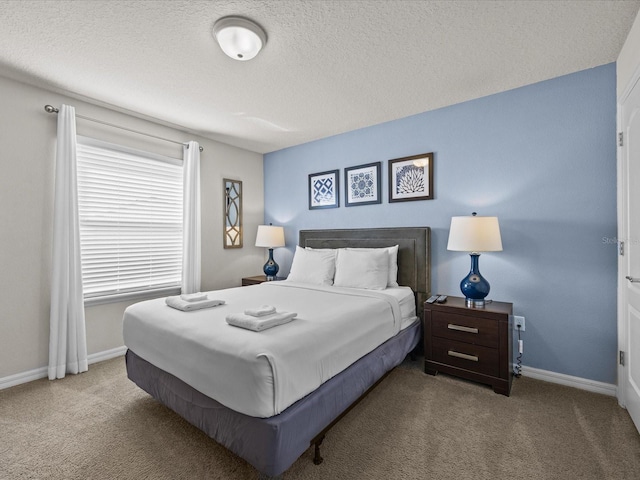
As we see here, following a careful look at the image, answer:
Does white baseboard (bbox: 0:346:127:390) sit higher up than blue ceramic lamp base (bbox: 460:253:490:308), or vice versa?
blue ceramic lamp base (bbox: 460:253:490:308)

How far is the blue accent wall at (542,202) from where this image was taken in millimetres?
2383

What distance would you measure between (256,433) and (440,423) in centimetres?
127

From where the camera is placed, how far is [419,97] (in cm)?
290

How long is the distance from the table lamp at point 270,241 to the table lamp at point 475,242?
2.30 metres

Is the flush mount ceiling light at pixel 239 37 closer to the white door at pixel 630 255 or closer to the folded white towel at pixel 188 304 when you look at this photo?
the folded white towel at pixel 188 304

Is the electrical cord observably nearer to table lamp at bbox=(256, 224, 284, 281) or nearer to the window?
table lamp at bbox=(256, 224, 284, 281)

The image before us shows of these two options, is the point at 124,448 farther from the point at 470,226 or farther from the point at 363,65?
the point at 363,65

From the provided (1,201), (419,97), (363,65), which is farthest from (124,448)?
(419,97)

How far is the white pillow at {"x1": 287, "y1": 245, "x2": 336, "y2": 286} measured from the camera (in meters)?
3.35

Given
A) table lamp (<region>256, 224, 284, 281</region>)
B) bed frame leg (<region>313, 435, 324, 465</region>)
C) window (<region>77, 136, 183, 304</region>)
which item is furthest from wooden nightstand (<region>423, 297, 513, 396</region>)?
window (<region>77, 136, 183, 304</region>)

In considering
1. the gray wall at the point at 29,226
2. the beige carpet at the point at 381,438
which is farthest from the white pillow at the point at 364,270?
the gray wall at the point at 29,226

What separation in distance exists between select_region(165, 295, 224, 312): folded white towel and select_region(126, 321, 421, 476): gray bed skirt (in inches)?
16.4

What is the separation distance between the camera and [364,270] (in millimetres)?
3080

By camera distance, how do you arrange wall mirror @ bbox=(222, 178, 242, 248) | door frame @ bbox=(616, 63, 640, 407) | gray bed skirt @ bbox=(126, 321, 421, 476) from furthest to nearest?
1. wall mirror @ bbox=(222, 178, 242, 248)
2. door frame @ bbox=(616, 63, 640, 407)
3. gray bed skirt @ bbox=(126, 321, 421, 476)
